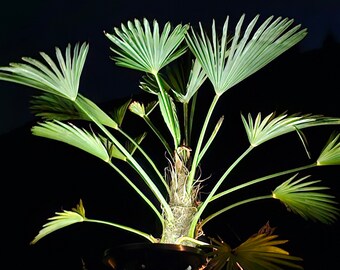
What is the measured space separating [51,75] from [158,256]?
65cm

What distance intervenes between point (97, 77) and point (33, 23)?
43 centimetres

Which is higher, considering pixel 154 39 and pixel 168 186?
pixel 154 39

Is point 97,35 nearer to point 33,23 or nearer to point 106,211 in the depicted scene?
point 33,23

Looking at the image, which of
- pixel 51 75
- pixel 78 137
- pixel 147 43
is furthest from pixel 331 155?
pixel 51 75

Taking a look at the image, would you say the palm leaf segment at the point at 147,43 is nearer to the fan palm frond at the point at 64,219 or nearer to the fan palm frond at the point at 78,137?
the fan palm frond at the point at 78,137

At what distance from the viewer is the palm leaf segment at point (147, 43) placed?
4.82ft

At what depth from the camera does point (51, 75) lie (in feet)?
4.87

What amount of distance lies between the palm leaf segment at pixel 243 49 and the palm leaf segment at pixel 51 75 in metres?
0.37

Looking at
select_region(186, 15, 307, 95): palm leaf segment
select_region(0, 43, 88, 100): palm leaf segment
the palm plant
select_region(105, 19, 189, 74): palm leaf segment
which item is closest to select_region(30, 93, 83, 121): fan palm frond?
the palm plant

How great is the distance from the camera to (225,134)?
2.04 m

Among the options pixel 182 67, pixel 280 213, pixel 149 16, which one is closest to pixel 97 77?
pixel 149 16

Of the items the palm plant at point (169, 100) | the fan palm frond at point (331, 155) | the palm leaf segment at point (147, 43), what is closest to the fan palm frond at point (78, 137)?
the palm plant at point (169, 100)

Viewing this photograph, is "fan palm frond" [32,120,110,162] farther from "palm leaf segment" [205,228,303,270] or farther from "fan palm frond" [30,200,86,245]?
"palm leaf segment" [205,228,303,270]

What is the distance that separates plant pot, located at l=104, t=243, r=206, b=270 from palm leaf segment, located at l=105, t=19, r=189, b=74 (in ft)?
1.84
